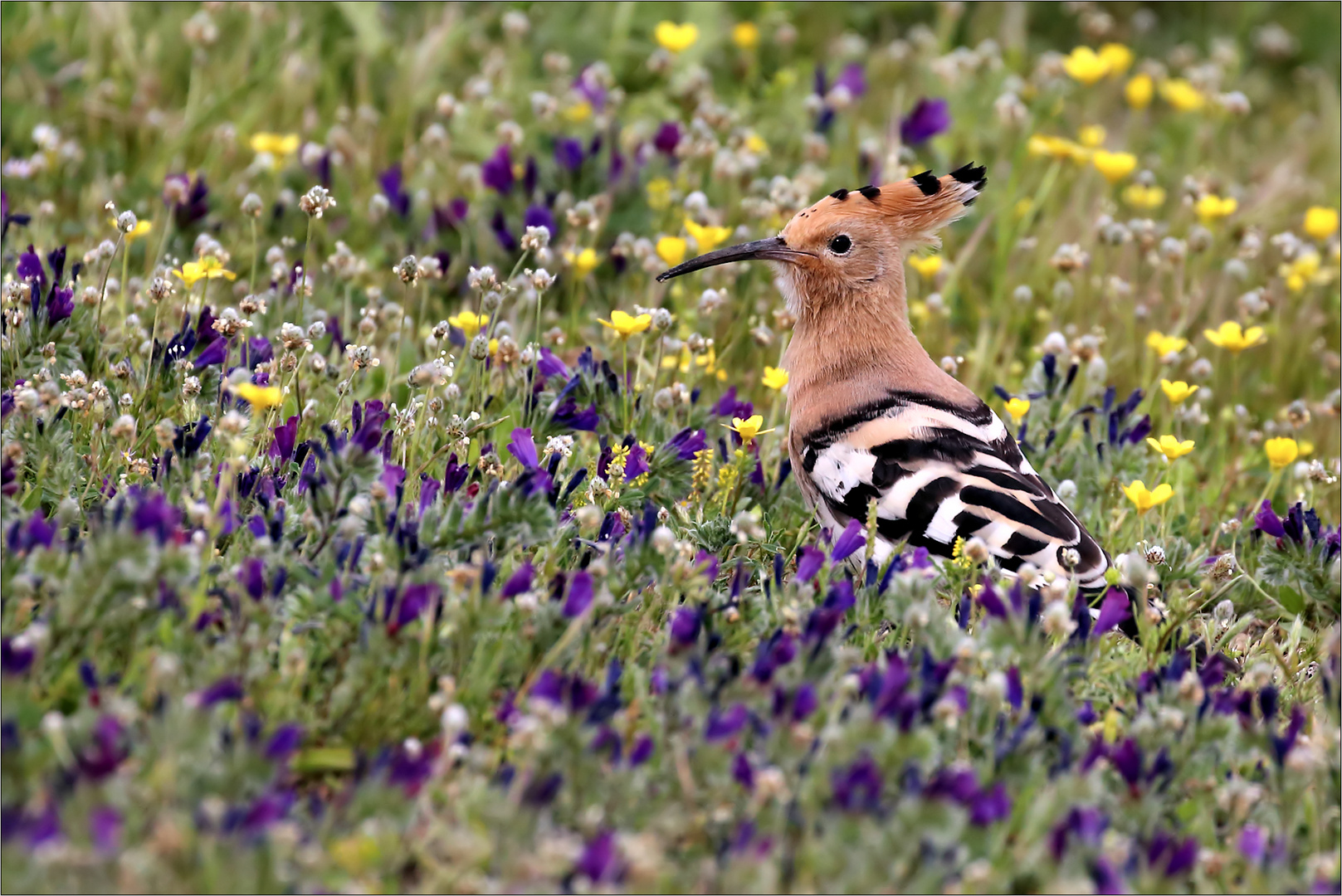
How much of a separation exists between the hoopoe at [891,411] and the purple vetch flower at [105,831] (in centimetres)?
197

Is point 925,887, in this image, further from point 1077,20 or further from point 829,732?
point 1077,20

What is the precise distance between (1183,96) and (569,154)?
9.75 ft

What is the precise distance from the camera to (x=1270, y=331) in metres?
5.64

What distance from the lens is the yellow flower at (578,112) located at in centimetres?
597

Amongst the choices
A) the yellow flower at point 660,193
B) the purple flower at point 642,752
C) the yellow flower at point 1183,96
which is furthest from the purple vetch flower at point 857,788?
the yellow flower at point 1183,96

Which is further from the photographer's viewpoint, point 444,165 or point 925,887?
point 444,165

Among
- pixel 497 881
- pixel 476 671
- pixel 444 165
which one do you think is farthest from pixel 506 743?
pixel 444 165

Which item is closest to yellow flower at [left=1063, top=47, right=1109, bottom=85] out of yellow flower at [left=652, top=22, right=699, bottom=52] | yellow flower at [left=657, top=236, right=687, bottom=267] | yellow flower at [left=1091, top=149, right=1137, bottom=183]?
yellow flower at [left=1091, top=149, right=1137, bottom=183]

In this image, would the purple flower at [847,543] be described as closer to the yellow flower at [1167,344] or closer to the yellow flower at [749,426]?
the yellow flower at [749,426]

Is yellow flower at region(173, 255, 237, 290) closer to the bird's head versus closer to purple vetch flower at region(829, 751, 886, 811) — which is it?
the bird's head

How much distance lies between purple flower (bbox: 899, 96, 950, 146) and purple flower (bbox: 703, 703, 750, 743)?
3756 mm

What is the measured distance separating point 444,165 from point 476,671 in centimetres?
333

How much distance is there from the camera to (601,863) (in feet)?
7.28

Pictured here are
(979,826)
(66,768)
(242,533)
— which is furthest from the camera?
(242,533)
